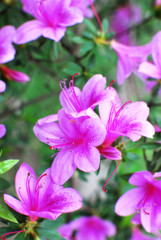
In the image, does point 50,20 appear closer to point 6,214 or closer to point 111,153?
point 111,153

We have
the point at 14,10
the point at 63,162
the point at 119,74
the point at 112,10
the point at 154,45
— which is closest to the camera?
the point at 63,162

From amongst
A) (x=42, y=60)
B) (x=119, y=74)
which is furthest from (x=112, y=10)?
(x=119, y=74)

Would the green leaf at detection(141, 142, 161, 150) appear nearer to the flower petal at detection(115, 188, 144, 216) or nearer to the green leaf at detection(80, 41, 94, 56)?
the flower petal at detection(115, 188, 144, 216)

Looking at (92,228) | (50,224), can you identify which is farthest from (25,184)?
Result: (92,228)

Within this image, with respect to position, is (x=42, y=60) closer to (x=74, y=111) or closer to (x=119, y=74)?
(x=119, y=74)

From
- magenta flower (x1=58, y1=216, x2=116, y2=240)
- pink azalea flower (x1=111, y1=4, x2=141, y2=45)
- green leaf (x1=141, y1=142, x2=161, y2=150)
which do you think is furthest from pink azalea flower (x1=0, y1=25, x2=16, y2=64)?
pink azalea flower (x1=111, y1=4, x2=141, y2=45)

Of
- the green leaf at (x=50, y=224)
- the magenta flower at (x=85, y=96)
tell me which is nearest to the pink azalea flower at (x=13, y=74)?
the magenta flower at (x=85, y=96)
